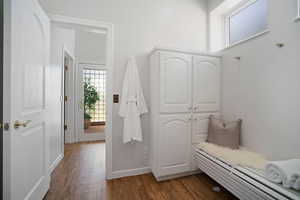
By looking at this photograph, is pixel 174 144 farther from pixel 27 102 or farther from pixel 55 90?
pixel 55 90

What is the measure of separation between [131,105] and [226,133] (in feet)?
4.36

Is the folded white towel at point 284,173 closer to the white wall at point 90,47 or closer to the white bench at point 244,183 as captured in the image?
the white bench at point 244,183

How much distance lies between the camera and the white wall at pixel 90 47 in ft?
11.5

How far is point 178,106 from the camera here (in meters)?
1.89

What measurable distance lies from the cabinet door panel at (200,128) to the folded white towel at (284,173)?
0.90 metres

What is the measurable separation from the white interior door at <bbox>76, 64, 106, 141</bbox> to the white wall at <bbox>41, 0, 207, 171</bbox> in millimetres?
1906

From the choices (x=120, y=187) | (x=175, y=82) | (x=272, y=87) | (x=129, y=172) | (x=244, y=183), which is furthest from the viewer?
(x=129, y=172)

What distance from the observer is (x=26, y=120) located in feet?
4.02

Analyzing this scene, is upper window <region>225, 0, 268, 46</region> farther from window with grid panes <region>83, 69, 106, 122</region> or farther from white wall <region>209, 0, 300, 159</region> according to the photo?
window with grid panes <region>83, 69, 106, 122</region>

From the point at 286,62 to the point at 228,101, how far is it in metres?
0.82

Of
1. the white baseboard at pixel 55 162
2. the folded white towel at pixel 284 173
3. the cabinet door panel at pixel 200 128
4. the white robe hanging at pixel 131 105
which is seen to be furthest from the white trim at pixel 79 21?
the folded white towel at pixel 284 173

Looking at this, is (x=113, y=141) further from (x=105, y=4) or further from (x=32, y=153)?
(x=105, y=4)

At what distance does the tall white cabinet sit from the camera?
1820 mm

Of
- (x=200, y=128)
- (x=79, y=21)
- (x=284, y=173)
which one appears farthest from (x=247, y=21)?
(x=79, y=21)
